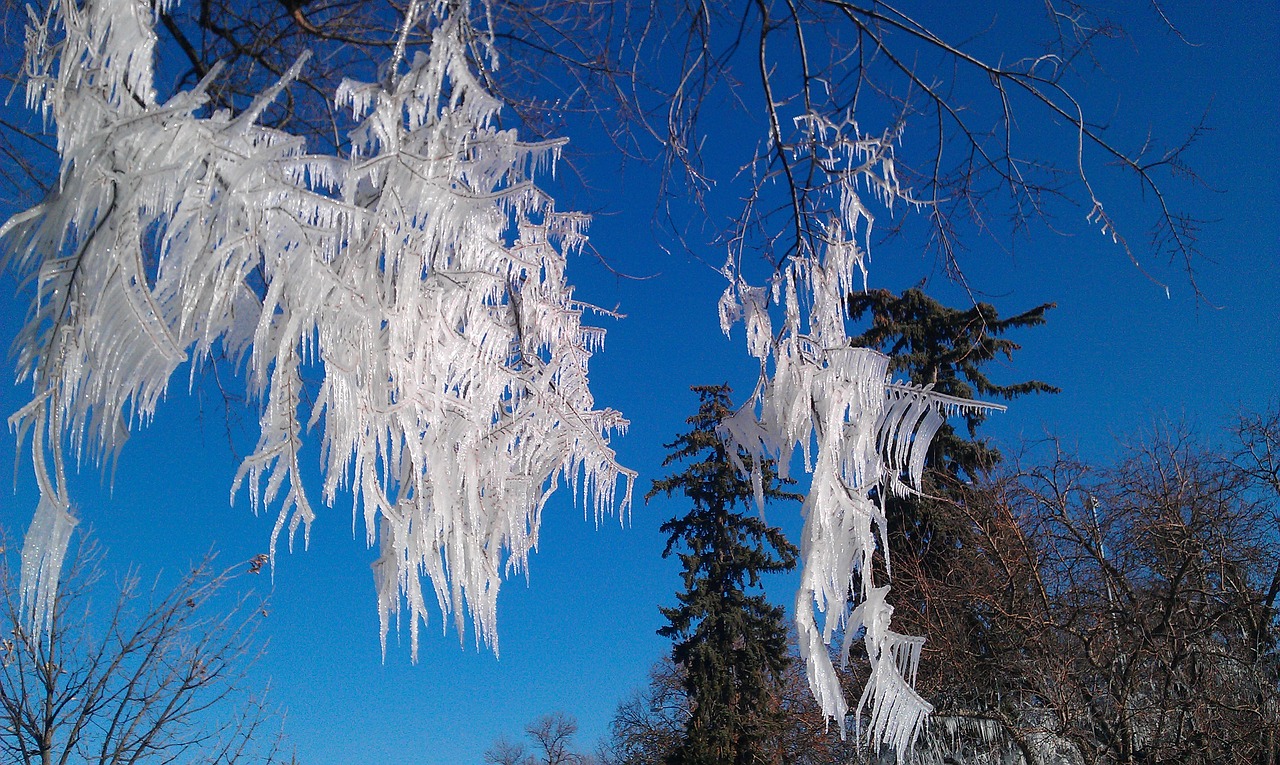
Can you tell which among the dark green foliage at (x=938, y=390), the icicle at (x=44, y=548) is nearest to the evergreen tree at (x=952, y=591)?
the dark green foliage at (x=938, y=390)

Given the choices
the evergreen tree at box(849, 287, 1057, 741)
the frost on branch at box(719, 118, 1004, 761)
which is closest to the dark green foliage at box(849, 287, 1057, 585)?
the evergreen tree at box(849, 287, 1057, 741)

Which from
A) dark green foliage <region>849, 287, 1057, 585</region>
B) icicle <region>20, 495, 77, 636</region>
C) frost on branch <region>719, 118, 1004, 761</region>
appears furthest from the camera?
dark green foliage <region>849, 287, 1057, 585</region>

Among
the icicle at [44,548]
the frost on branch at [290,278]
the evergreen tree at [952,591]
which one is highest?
the evergreen tree at [952,591]

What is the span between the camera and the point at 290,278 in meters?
1.21

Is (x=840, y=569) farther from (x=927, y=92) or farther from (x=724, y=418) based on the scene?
(x=927, y=92)

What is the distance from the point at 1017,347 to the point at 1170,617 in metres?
6.96

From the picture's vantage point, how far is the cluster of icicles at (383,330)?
110cm

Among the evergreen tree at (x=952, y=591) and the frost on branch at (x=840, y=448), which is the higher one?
the evergreen tree at (x=952, y=591)

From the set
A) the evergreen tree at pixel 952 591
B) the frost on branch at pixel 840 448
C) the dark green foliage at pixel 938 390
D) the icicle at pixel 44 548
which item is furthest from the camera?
the dark green foliage at pixel 938 390

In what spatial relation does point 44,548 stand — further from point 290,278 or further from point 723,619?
point 723,619

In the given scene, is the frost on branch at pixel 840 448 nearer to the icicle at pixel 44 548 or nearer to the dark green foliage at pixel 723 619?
the icicle at pixel 44 548

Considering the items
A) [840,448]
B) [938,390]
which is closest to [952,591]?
[938,390]

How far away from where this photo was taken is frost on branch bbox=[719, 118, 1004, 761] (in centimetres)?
183

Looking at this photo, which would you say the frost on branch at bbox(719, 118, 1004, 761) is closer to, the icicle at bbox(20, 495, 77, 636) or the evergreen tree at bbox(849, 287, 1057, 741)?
the icicle at bbox(20, 495, 77, 636)
